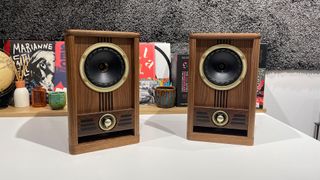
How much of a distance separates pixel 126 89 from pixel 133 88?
2 centimetres

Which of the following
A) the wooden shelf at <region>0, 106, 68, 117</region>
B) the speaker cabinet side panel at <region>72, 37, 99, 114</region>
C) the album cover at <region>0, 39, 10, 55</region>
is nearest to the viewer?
the speaker cabinet side panel at <region>72, 37, 99, 114</region>

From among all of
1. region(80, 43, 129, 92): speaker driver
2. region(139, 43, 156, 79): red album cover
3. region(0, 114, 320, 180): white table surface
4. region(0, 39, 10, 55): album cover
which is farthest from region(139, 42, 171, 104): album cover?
region(0, 39, 10, 55): album cover

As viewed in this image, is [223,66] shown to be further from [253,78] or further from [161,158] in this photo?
[161,158]

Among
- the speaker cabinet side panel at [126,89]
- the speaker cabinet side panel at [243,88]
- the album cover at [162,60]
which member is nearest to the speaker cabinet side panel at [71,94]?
the speaker cabinet side panel at [126,89]

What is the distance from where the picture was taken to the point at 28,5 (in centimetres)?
110

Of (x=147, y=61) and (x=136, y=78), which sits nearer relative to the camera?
(x=136, y=78)

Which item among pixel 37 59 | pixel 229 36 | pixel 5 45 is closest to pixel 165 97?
pixel 229 36

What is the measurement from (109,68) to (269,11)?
2.71 ft

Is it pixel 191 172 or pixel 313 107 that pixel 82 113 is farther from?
pixel 313 107

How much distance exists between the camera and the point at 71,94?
0.64 meters

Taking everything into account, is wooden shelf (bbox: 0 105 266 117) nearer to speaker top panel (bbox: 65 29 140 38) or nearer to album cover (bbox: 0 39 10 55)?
album cover (bbox: 0 39 10 55)

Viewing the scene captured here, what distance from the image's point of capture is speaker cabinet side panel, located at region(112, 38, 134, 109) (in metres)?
0.71

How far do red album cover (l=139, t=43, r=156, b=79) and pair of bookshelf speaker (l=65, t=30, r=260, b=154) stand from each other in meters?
0.40

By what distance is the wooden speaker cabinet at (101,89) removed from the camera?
2.13 feet
